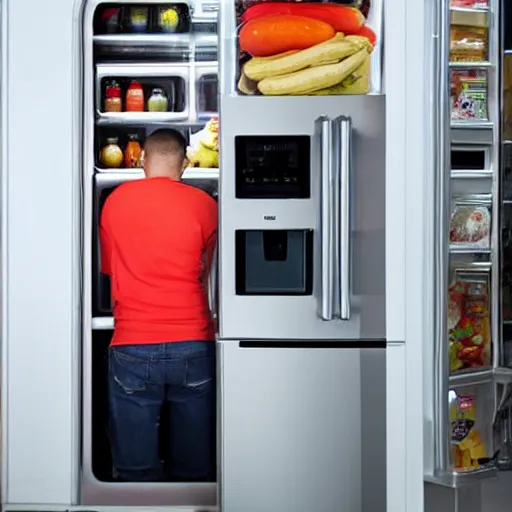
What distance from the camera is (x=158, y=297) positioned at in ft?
12.2

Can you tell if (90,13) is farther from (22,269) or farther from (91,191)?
(22,269)

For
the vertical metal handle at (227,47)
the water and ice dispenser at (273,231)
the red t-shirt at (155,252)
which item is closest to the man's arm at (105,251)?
the red t-shirt at (155,252)

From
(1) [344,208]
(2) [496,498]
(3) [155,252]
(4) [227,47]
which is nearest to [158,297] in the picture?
(3) [155,252]

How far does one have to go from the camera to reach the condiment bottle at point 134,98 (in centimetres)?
A: 371

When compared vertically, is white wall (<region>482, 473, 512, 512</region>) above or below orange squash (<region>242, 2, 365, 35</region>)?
below

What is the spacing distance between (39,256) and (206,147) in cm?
68

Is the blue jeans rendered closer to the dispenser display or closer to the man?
the man

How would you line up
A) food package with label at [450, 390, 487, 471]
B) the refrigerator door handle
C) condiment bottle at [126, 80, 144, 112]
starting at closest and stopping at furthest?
the refrigerator door handle < food package with label at [450, 390, 487, 471] < condiment bottle at [126, 80, 144, 112]

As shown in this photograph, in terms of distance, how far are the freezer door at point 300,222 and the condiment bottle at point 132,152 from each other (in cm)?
35

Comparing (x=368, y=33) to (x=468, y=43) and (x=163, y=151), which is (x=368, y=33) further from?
(x=163, y=151)

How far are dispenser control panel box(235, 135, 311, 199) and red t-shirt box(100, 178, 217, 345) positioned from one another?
8.8 inches

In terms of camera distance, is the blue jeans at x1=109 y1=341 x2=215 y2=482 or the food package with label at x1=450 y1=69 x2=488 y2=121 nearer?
the food package with label at x1=450 y1=69 x2=488 y2=121

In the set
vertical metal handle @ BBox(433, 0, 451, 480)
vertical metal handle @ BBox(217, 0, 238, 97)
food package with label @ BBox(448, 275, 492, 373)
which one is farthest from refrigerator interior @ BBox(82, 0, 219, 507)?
food package with label @ BBox(448, 275, 492, 373)

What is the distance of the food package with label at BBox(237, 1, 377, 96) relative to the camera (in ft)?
11.5
